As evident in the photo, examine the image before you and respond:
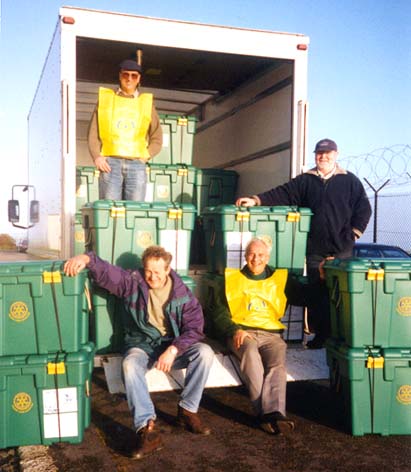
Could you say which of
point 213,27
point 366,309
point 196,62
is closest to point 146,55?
point 196,62

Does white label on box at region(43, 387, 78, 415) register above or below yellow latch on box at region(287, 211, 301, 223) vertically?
below

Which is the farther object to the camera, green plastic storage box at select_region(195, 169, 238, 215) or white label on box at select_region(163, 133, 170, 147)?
green plastic storage box at select_region(195, 169, 238, 215)

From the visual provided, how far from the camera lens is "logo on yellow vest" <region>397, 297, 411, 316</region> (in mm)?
3686

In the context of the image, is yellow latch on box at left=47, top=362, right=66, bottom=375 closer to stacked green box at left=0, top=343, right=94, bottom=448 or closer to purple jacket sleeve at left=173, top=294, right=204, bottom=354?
stacked green box at left=0, top=343, right=94, bottom=448

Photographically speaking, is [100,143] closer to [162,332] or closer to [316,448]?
[162,332]

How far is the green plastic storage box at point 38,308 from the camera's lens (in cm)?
338

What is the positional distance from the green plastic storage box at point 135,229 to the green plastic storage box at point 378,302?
1.50 m

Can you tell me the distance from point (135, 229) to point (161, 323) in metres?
0.90

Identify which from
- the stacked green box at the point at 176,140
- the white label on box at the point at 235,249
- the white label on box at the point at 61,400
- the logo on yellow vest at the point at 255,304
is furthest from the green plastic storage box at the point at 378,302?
the stacked green box at the point at 176,140

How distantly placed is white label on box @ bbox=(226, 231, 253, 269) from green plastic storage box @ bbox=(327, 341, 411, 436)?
1316mm

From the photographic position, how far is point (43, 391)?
11.2ft

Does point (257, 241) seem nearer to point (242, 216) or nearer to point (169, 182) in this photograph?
point (242, 216)

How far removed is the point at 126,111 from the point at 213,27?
115 cm

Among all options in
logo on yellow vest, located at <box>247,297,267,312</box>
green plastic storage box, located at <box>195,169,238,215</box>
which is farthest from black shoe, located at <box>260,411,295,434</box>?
green plastic storage box, located at <box>195,169,238,215</box>
